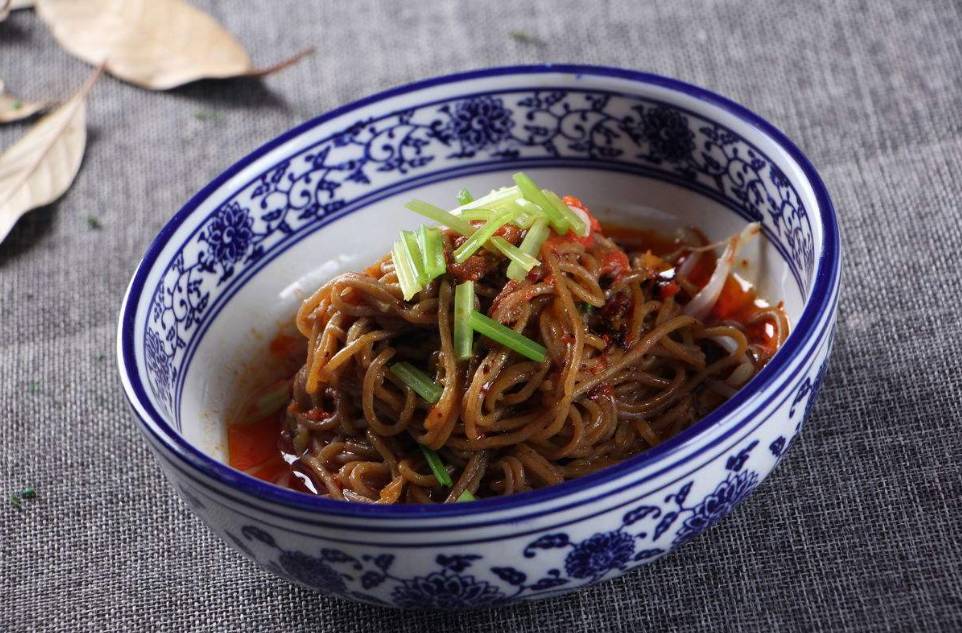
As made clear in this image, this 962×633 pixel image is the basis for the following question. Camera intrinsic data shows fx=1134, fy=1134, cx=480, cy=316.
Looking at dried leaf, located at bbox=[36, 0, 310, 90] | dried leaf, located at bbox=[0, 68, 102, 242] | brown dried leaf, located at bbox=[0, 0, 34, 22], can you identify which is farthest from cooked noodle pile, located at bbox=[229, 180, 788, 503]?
brown dried leaf, located at bbox=[0, 0, 34, 22]

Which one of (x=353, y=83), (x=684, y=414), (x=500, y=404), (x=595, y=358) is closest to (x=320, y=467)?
(x=500, y=404)

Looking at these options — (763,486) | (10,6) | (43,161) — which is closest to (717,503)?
(763,486)

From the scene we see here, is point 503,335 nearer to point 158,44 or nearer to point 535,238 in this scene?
point 535,238

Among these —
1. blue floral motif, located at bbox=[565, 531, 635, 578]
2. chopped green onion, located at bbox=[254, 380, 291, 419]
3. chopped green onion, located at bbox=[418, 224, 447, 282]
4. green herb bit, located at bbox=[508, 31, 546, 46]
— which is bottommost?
chopped green onion, located at bbox=[254, 380, 291, 419]

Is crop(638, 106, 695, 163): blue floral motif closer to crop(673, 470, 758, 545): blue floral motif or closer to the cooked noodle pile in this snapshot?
the cooked noodle pile

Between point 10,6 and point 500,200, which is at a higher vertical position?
point 500,200
